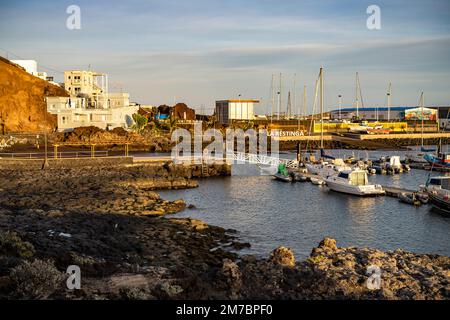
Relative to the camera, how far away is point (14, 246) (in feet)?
56.9

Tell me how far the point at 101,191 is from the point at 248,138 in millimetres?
51007

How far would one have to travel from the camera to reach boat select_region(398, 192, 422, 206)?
120 feet

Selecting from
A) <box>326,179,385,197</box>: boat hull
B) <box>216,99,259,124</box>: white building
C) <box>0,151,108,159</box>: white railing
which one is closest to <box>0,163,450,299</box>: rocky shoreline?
<box>326,179,385,197</box>: boat hull

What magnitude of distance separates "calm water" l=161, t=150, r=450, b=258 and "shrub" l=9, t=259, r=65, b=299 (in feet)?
38.6

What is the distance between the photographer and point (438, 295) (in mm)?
15539

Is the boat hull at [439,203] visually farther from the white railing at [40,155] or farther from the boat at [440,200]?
the white railing at [40,155]

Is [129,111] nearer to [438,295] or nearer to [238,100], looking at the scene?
[238,100]

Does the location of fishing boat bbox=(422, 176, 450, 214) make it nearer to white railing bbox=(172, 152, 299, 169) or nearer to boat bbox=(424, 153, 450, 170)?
boat bbox=(424, 153, 450, 170)

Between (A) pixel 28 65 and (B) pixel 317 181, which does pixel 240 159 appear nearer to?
(B) pixel 317 181

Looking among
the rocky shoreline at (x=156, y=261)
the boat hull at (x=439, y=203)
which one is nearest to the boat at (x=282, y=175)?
the boat hull at (x=439, y=203)

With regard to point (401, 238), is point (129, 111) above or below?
above

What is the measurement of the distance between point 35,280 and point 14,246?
428cm

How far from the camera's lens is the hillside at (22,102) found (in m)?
71.5
